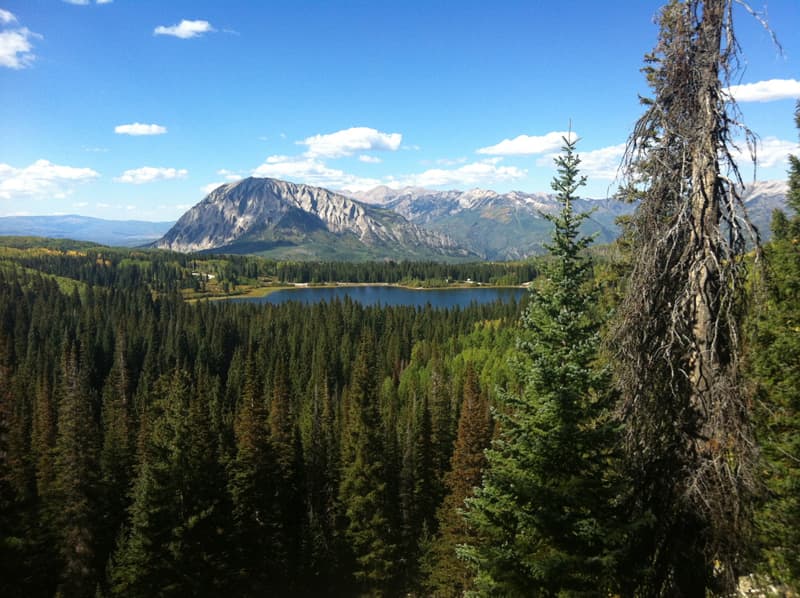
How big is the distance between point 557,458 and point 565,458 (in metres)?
0.21

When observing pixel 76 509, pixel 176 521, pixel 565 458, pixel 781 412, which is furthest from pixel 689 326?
pixel 76 509

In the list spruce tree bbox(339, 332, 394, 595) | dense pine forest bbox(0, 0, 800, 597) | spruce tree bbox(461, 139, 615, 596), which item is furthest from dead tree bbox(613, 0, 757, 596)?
spruce tree bbox(339, 332, 394, 595)

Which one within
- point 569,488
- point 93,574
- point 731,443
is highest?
point 731,443

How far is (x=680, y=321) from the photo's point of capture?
9250 millimetres

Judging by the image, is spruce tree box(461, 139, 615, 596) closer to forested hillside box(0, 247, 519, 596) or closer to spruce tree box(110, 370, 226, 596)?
forested hillside box(0, 247, 519, 596)

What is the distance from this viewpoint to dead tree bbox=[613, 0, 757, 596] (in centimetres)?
→ 877

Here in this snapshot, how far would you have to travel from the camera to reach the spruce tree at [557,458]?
39.9 feet

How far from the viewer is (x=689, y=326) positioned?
9.31 metres

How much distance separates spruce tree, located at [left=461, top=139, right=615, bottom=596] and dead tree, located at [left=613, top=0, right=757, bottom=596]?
2101 millimetres

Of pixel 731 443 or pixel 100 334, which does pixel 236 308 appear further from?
pixel 731 443

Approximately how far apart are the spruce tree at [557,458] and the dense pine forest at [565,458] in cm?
6

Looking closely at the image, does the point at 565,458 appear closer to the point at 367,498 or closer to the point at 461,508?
the point at 461,508

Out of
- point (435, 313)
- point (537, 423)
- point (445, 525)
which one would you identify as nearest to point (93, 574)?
point (445, 525)

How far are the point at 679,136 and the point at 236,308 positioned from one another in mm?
146298
